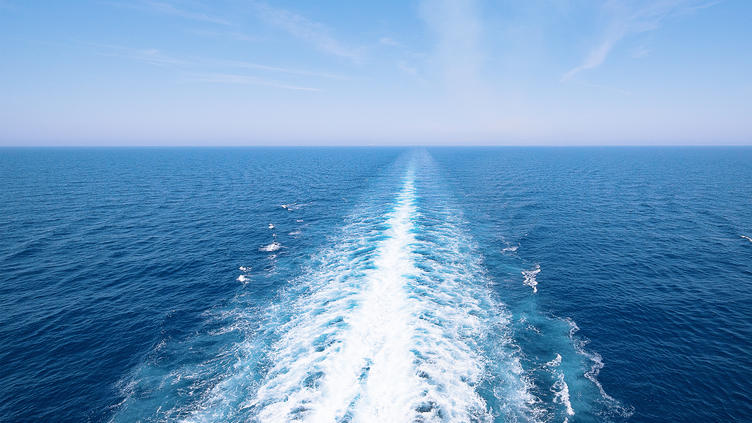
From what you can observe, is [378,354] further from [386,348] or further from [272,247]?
[272,247]

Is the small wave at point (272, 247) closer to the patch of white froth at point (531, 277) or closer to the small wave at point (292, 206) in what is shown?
the small wave at point (292, 206)

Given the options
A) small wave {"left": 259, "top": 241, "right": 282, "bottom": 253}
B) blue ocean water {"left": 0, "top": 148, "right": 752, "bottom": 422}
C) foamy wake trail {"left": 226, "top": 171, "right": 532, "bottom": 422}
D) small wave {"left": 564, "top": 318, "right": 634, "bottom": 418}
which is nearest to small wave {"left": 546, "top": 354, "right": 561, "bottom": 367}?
blue ocean water {"left": 0, "top": 148, "right": 752, "bottom": 422}

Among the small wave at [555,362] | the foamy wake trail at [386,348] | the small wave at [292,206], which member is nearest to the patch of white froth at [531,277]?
the foamy wake trail at [386,348]

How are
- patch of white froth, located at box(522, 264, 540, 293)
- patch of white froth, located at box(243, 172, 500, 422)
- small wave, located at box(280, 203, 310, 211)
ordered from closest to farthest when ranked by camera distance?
patch of white froth, located at box(243, 172, 500, 422) → patch of white froth, located at box(522, 264, 540, 293) → small wave, located at box(280, 203, 310, 211)

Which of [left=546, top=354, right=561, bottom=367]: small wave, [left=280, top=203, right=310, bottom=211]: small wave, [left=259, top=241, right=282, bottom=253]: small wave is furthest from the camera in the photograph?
[left=280, top=203, right=310, bottom=211]: small wave

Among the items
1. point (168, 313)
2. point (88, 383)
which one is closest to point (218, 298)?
point (168, 313)

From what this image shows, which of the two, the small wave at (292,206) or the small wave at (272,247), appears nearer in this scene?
Result: the small wave at (272,247)

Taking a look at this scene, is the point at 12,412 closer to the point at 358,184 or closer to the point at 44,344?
the point at 44,344

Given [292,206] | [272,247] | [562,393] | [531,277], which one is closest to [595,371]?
[562,393]

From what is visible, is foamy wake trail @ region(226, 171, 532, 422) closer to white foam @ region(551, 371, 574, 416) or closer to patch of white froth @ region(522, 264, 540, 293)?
white foam @ region(551, 371, 574, 416)
